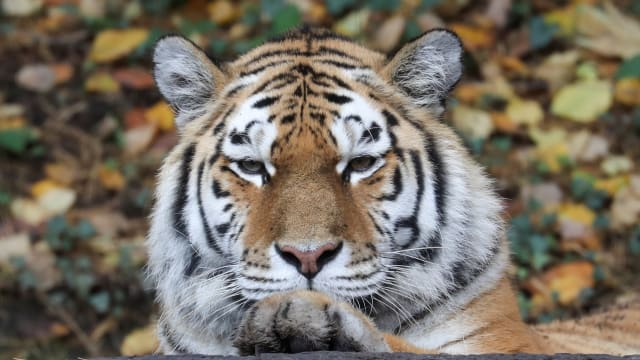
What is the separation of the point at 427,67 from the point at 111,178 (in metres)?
3.24

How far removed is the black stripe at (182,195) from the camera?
3.27 meters

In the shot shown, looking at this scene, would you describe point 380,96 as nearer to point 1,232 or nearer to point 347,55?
point 347,55

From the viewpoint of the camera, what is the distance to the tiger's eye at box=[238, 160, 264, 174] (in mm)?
3074

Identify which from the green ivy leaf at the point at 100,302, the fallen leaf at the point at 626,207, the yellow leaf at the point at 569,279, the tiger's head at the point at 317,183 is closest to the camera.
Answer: the tiger's head at the point at 317,183

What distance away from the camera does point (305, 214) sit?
2871 mm

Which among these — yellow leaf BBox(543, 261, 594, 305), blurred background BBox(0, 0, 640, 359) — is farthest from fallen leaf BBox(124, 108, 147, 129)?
yellow leaf BBox(543, 261, 594, 305)

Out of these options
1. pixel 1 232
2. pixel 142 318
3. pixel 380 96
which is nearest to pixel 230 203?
pixel 380 96

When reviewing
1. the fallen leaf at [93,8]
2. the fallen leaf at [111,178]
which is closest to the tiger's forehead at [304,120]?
the fallen leaf at [111,178]

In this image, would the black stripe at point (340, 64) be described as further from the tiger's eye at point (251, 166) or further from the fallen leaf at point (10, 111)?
the fallen leaf at point (10, 111)

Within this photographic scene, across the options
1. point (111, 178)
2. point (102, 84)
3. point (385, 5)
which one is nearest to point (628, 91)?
point (385, 5)

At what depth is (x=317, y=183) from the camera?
2955 millimetres

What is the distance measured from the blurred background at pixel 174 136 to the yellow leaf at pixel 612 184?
0.01 m

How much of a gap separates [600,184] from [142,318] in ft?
7.58

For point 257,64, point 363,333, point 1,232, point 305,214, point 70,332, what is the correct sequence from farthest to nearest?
point 1,232 < point 70,332 < point 257,64 < point 305,214 < point 363,333
